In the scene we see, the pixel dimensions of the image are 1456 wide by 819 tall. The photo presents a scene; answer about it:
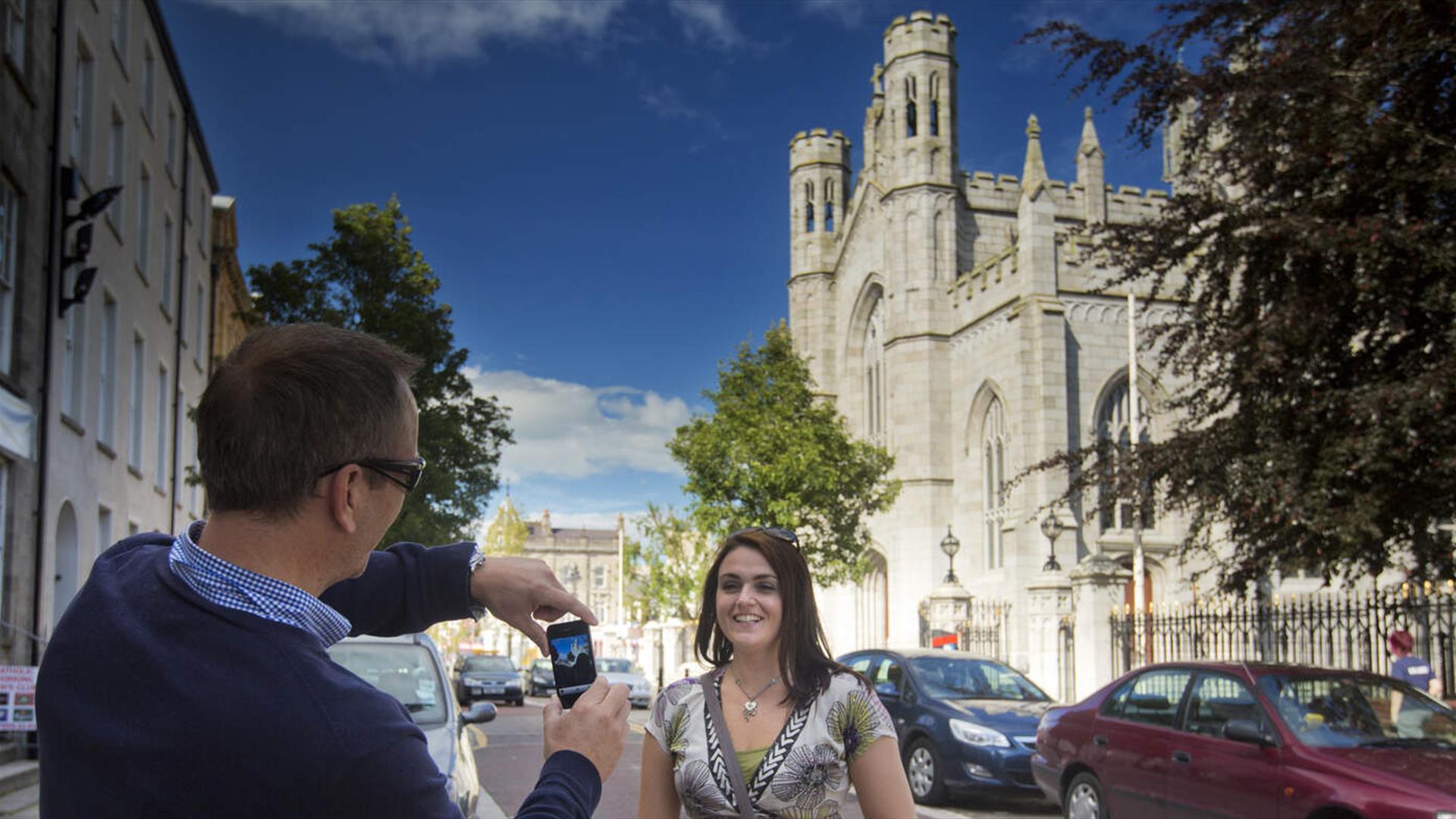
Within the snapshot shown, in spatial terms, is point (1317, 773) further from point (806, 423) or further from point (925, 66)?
point (925, 66)

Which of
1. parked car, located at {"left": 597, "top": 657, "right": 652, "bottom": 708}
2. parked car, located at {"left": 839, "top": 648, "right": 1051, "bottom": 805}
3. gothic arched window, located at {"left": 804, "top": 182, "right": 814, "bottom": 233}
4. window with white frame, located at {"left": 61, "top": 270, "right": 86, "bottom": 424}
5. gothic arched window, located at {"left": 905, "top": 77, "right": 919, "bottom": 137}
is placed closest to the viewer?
parked car, located at {"left": 839, "top": 648, "right": 1051, "bottom": 805}

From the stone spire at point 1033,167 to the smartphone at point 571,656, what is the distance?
103 ft

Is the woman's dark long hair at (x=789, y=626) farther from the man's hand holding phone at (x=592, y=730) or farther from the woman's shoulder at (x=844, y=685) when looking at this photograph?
the man's hand holding phone at (x=592, y=730)

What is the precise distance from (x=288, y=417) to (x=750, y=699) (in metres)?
2.36

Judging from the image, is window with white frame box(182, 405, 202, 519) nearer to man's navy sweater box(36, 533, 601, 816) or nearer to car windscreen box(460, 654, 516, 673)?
car windscreen box(460, 654, 516, 673)

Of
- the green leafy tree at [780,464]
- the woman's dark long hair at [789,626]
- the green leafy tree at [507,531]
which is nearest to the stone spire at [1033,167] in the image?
the green leafy tree at [780,464]

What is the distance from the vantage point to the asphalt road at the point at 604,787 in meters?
12.0

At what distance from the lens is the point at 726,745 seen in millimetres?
3703

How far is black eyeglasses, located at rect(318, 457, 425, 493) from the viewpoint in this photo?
5.98 feet

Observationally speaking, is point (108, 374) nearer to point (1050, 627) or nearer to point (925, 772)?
point (925, 772)

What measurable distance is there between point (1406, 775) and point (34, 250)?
551 inches

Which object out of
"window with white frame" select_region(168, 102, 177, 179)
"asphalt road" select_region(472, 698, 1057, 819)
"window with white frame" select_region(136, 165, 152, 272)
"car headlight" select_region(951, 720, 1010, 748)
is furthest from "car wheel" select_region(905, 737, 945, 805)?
"window with white frame" select_region(168, 102, 177, 179)

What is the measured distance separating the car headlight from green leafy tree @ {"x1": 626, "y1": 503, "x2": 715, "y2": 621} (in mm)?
19592

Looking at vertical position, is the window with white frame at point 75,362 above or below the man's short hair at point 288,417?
above
